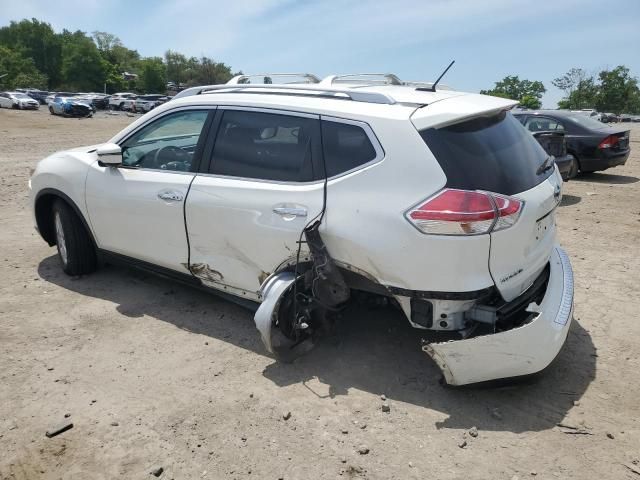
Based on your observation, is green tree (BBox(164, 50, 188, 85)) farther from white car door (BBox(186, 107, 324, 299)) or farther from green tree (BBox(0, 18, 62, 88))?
white car door (BBox(186, 107, 324, 299))

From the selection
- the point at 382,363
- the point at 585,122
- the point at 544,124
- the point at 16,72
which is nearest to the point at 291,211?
the point at 382,363

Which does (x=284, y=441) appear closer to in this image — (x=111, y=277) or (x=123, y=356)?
(x=123, y=356)

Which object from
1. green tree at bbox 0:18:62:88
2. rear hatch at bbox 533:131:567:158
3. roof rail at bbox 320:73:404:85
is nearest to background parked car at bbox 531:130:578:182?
rear hatch at bbox 533:131:567:158

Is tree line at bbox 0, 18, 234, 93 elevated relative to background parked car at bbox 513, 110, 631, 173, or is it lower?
elevated

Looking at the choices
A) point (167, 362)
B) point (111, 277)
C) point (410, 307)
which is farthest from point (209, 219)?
point (111, 277)

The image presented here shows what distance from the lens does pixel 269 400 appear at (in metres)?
3.12

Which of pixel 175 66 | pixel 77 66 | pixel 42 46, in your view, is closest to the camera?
pixel 77 66

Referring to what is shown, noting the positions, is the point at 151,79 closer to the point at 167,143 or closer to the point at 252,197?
the point at 167,143

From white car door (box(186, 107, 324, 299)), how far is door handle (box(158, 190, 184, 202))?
11 centimetres

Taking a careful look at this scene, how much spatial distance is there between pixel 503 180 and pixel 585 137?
9067 millimetres

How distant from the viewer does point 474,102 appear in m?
3.26

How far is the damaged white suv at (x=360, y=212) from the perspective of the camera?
2881mm

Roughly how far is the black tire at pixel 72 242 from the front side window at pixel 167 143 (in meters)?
0.87

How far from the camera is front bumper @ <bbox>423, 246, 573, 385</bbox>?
2.82m
